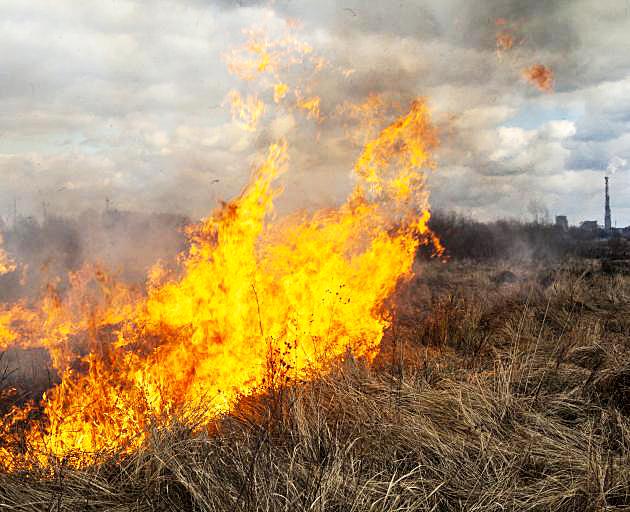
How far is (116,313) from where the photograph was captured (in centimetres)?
716

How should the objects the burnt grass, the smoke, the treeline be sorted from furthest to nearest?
1. the treeline
2. the smoke
3. the burnt grass

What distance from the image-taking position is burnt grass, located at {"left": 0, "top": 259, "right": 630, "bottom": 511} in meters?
2.49

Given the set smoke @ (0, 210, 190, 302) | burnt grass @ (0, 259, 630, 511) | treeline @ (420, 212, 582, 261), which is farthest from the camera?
treeline @ (420, 212, 582, 261)

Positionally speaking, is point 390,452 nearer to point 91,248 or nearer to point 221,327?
point 221,327

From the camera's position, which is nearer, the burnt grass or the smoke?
the burnt grass

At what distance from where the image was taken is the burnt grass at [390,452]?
98.0 inches

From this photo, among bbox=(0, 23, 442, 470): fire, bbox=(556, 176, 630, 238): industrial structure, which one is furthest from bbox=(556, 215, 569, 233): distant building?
bbox=(0, 23, 442, 470): fire

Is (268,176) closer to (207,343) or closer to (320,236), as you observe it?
(320,236)

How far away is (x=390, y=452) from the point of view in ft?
9.73

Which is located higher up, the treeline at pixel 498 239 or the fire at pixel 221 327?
the fire at pixel 221 327

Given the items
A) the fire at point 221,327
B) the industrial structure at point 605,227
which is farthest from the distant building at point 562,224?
the fire at point 221,327

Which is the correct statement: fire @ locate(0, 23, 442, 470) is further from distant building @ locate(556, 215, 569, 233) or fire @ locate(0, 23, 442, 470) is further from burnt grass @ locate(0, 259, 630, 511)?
distant building @ locate(556, 215, 569, 233)

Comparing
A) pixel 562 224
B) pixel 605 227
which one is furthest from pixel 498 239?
pixel 605 227

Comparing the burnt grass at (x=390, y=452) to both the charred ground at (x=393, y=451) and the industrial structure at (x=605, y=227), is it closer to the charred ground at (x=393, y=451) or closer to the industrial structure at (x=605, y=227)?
the charred ground at (x=393, y=451)
